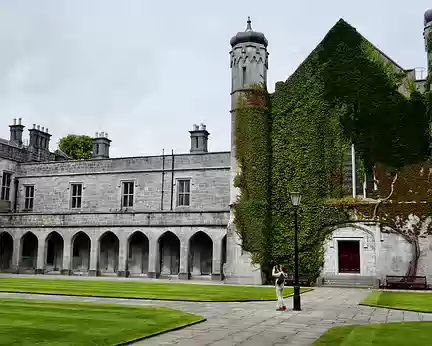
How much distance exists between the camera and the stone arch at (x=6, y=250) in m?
40.6

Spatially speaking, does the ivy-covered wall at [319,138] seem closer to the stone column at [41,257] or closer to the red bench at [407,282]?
the red bench at [407,282]

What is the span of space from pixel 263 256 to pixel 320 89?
10.5 m

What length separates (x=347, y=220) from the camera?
2794 cm

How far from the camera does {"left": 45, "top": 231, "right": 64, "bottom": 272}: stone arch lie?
3909 cm

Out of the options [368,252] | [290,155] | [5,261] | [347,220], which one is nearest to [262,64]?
[290,155]

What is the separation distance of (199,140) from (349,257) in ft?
59.5

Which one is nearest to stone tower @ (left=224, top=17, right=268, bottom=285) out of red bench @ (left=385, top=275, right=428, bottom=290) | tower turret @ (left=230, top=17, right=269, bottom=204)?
tower turret @ (left=230, top=17, right=269, bottom=204)

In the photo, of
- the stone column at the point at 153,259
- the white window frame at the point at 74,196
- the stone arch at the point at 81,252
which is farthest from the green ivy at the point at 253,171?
the white window frame at the point at 74,196

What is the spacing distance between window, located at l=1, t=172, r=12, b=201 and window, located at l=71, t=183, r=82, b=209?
5.91 m

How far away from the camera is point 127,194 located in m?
39.3

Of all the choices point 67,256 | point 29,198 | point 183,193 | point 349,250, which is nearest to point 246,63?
point 183,193

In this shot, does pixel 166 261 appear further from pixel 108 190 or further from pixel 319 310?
pixel 319 310

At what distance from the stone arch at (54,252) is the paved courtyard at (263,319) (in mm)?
20647

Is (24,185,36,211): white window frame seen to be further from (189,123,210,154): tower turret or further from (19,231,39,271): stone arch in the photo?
(189,123,210,154): tower turret
